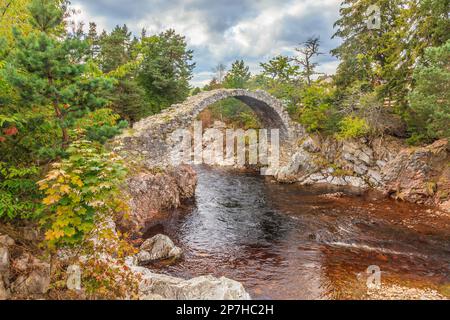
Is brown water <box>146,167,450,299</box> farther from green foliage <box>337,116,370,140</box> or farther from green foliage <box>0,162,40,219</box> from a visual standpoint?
green foliage <box>337,116,370,140</box>

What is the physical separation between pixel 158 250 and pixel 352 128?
16.0 metres

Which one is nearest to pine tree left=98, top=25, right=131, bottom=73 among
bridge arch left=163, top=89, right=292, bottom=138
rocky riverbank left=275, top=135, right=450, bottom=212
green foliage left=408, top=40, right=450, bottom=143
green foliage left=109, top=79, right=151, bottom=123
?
green foliage left=109, top=79, right=151, bottom=123

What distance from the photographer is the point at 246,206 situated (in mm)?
15758

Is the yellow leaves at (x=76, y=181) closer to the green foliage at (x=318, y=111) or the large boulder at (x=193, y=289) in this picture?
the large boulder at (x=193, y=289)

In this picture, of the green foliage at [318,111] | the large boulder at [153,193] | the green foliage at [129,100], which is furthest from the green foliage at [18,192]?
the green foliage at [318,111]

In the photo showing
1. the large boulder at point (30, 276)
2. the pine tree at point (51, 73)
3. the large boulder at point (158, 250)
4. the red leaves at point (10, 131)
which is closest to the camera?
the large boulder at point (30, 276)

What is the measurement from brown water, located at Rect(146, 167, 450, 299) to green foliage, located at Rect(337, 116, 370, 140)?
4.75m

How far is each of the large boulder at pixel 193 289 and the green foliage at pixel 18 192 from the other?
2476mm

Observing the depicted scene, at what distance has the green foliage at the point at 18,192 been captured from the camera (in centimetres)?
491

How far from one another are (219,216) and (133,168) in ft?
15.8

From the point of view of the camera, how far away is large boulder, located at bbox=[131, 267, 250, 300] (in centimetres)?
583

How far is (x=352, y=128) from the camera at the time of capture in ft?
64.3
